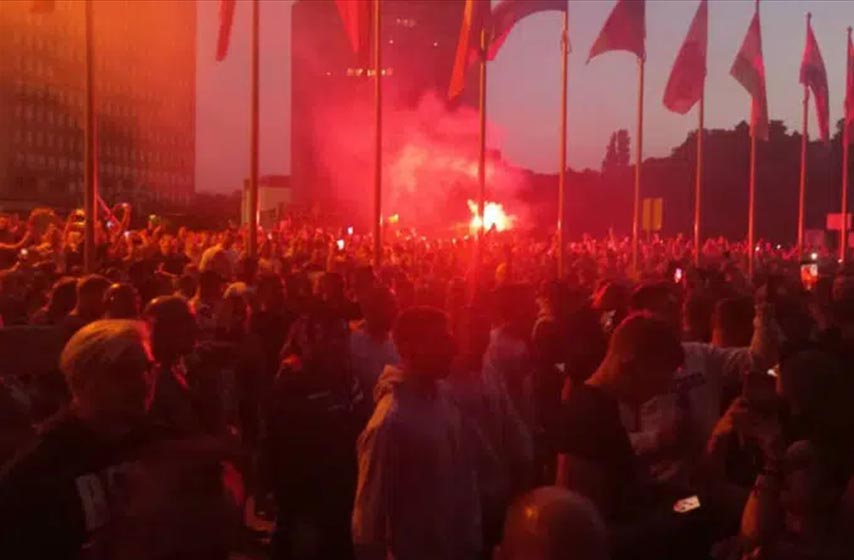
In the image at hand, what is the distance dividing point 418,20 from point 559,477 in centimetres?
15748

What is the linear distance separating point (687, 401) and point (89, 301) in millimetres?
3599

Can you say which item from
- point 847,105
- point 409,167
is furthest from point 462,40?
point 409,167

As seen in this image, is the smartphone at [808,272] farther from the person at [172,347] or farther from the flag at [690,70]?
the person at [172,347]

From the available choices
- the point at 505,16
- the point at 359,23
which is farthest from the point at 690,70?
the point at 359,23

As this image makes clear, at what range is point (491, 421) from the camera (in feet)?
18.8

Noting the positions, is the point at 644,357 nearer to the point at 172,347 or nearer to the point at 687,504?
the point at 687,504

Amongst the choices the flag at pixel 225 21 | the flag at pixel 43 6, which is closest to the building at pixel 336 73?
the flag at pixel 225 21

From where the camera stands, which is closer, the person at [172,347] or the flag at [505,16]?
the person at [172,347]

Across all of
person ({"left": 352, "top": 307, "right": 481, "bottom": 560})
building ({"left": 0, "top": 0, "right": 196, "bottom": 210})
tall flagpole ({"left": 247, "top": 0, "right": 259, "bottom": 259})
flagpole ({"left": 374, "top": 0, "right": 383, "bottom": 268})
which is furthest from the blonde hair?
building ({"left": 0, "top": 0, "right": 196, "bottom": 210})

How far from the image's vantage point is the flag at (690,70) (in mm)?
26578

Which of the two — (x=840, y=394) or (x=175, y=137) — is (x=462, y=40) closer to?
(x=840, y=394)

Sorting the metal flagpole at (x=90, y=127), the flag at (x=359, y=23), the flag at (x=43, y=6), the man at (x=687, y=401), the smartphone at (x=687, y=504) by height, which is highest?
the flag at (x=359, y=23)

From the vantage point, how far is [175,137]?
160 meters

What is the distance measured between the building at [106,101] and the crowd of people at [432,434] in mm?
106492
